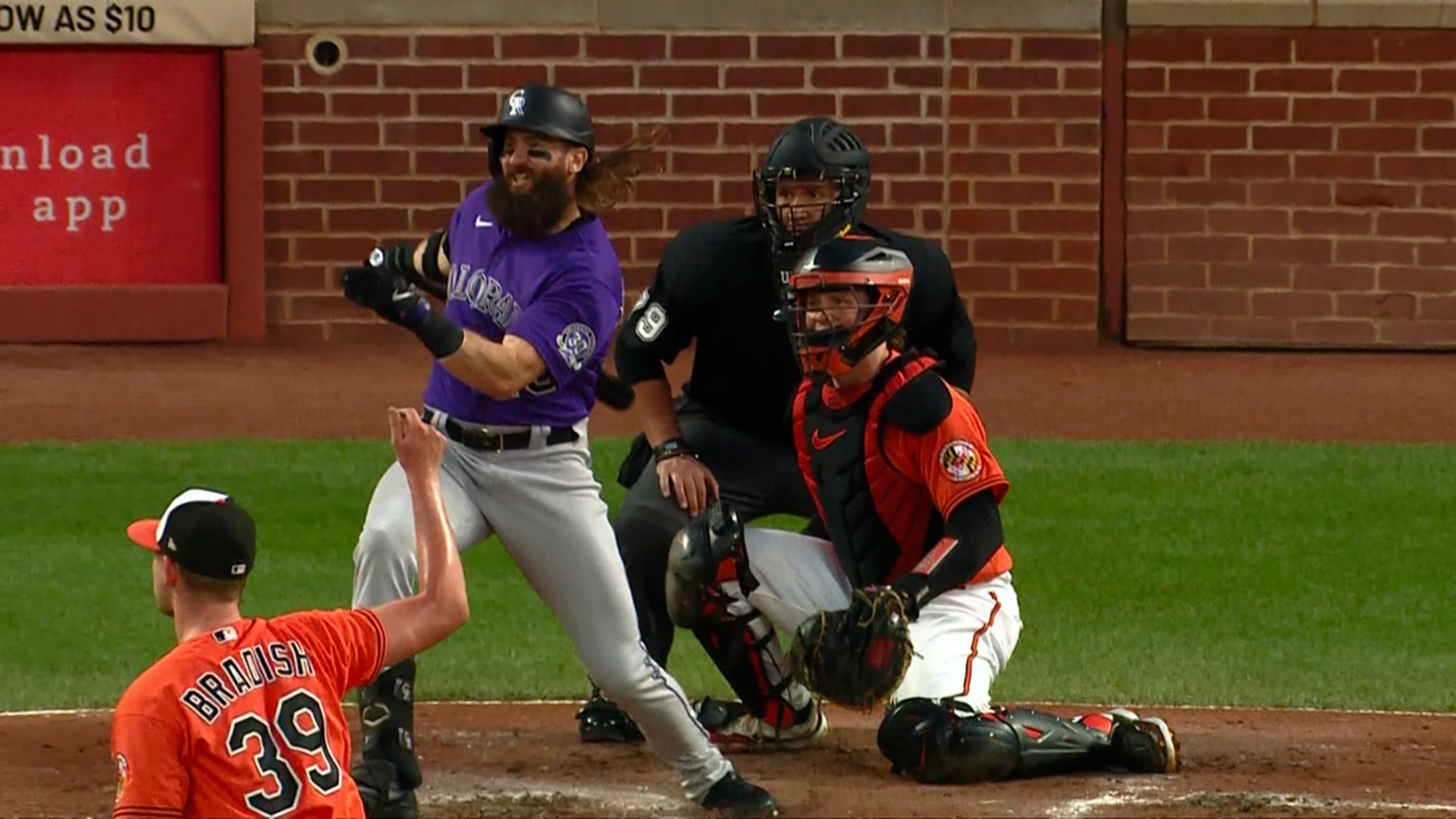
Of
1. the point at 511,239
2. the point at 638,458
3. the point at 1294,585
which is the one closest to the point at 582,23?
the point at 1294,585

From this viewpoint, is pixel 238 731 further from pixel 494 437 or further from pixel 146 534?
pixel 494 437

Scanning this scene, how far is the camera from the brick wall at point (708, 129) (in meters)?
16.6

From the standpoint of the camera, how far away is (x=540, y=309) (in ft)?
20.5

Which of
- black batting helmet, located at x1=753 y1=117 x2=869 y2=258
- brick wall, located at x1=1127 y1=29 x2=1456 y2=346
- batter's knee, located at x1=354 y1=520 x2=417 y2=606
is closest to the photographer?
batter's knee, located at x1=354 y1=520 x2=417 y2=606

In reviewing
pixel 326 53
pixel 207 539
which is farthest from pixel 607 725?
pixel 326 53

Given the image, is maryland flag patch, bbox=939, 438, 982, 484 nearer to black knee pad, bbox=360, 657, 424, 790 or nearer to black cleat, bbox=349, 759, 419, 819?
black knee pad, bbox=360, 657, 424, 790

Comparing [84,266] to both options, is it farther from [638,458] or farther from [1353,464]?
[638,458]

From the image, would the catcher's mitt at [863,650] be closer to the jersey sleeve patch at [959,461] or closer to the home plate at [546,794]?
the jersey sleeve patch at [959,461]

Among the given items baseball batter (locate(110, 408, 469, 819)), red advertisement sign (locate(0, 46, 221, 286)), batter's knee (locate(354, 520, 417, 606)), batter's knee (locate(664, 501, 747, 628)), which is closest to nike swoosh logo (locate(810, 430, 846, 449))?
batter's knee (locate(664, 501, 747, 628))

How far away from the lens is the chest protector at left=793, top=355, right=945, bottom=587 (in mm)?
6656

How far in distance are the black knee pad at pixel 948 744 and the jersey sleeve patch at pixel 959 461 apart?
61 centimetres

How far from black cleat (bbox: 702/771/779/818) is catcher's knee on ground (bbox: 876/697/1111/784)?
1.50 ft

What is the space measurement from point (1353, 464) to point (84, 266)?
8384 mm

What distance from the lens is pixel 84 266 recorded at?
16.6m
